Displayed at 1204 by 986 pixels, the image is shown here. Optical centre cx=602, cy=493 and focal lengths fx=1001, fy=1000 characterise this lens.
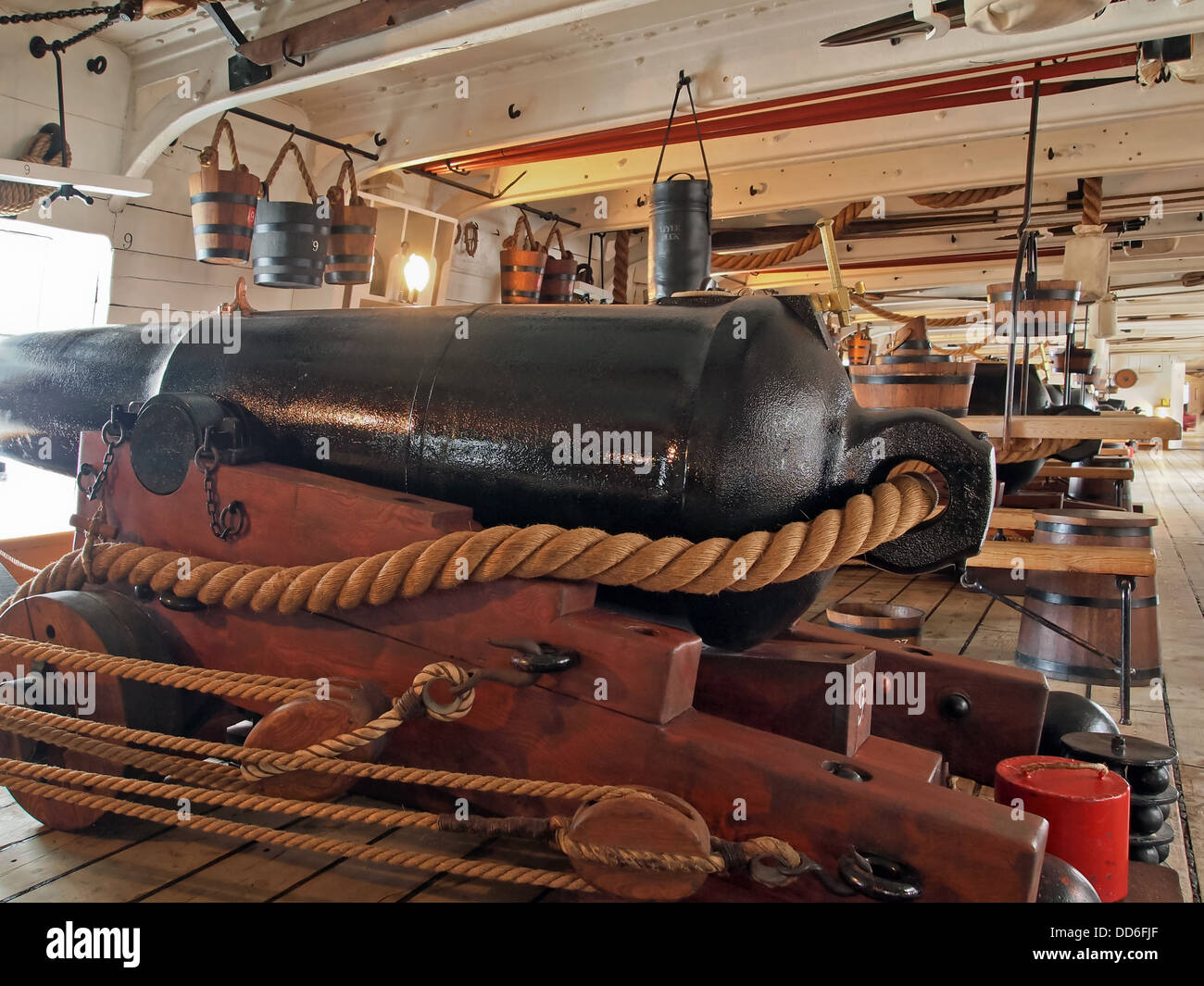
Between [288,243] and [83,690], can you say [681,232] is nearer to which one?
[288,243]

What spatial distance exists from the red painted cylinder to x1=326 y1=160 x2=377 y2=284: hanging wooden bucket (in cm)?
373

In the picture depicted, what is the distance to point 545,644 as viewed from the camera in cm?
132

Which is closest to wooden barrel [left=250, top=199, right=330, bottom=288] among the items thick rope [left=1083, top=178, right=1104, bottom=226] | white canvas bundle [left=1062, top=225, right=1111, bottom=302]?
white canvas bundle [left=1062, top=225, right=1111, bottom=302]

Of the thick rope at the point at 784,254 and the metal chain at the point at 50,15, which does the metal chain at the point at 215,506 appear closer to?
the metal chain at the point at 50,15

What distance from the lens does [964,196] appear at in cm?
597

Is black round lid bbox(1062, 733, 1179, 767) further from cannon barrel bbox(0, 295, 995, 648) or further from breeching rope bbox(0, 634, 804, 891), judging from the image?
breeching rope bbox(0, 634, 804, 891)

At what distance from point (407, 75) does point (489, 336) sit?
13.8ft

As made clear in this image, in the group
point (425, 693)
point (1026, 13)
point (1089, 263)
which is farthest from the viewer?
point (1089, 263)

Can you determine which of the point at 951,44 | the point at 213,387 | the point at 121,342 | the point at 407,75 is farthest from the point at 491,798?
the point at 407,75

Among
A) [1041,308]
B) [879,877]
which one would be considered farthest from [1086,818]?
[1041,308]

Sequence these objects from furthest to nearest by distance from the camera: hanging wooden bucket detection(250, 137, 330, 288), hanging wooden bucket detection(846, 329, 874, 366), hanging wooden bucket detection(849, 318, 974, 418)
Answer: hanging wooden bucket detection(846, 329, 874, 366), hanging wooden bucket detection(250, 137, 330, 288), hanging wooden bucket detection(849, 318, 974, 418)

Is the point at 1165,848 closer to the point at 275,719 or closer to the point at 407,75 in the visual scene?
the point at 275,719

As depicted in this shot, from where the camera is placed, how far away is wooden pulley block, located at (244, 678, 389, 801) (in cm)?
133

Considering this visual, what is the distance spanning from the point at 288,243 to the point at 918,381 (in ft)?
8.51
